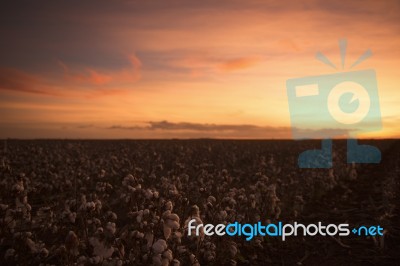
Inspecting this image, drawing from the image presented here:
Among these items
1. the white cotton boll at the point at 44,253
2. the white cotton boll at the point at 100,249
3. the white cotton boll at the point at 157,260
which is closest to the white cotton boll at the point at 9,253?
the white cotton boll at the point at 44,253

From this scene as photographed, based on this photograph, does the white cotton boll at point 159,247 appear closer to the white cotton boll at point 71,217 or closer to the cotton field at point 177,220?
the cotton field at point 177,220

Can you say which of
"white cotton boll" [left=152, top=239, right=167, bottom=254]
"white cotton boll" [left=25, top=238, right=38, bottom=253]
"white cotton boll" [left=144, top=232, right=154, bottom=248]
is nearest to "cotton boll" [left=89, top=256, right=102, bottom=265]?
"white cotton boll" [left=144, top=232, right=154, bottom=248]

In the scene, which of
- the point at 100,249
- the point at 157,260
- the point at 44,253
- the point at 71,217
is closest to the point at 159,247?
the point at 157,260

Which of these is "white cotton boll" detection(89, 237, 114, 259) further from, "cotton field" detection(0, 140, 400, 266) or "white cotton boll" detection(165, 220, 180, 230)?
"white cotton boll" detection(165, 220, 180, 230)

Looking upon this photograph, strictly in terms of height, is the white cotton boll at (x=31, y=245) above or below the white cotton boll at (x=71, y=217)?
below

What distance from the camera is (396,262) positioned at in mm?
8797

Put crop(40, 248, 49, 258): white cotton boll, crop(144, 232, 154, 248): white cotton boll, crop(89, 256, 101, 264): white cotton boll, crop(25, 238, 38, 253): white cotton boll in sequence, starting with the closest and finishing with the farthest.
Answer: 1. crop(89, 256, 101, 264): white cotton boll
2. crop(144, 232, 154, 248): white cotton boll
3. crop(40, 248, 49, 258): white cotton boll
4. crop(25, 238, 38, 253): white cotton boll

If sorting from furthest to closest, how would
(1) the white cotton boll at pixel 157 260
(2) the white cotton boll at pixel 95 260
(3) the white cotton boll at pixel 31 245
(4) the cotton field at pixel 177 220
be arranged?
(3) the white cotton boll at pixel 31 245
(4) the cotton field at pixel 177 220
(2) the white cotton boll at pixel 95 260
(1) the white cotton boll at pixel 157 260

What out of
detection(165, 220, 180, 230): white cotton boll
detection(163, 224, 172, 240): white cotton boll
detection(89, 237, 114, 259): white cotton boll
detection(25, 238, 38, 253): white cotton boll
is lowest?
detection(25, 238, 38, 253): white cotton boll

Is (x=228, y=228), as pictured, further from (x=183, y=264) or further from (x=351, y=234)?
(x=351, y=234)

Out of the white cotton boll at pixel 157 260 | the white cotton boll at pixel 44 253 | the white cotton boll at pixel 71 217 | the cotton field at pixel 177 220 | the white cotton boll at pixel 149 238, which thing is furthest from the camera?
the white cotton boll at pixel 71 217

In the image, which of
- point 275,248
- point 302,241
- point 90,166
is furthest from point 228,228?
point 90,166

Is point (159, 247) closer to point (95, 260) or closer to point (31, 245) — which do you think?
point (95, 260)

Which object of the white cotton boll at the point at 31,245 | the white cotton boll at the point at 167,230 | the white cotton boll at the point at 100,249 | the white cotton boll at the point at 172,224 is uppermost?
the white cotton boll at the point at 172,224
